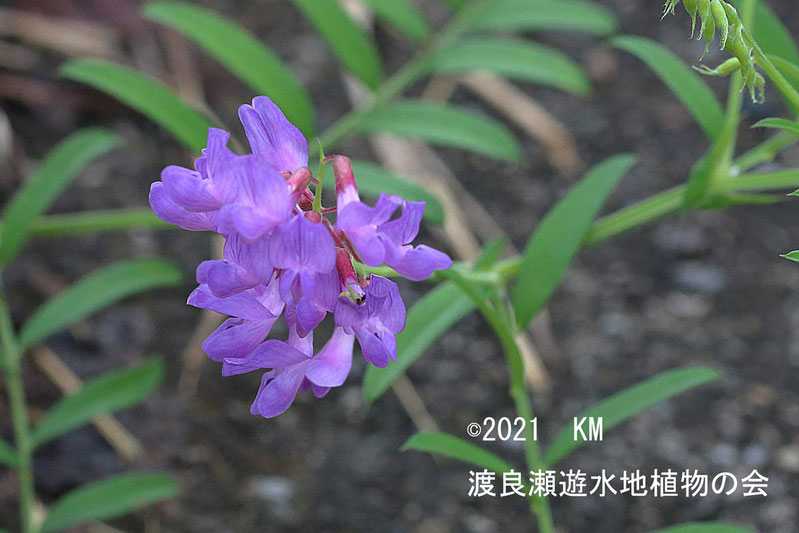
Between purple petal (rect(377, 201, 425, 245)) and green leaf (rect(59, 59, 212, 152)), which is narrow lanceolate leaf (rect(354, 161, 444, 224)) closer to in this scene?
green leaf (rect(59, 59, 212, 152))

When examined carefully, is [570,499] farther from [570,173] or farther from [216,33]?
[216,33]

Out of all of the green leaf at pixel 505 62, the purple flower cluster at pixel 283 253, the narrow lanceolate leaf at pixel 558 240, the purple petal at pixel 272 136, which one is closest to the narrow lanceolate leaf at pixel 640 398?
the narrow lanceolate leaf at pixel 558 240

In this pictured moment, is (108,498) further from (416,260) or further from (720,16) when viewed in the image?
(720,16)

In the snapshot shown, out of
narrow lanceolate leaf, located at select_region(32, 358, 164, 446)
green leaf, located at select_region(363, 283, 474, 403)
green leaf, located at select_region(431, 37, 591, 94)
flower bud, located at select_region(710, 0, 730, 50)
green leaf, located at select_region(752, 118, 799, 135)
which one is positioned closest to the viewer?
flower bud, located at select_region(710, 0, 730, 50)

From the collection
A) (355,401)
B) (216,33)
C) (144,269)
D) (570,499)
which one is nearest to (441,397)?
(355,401)

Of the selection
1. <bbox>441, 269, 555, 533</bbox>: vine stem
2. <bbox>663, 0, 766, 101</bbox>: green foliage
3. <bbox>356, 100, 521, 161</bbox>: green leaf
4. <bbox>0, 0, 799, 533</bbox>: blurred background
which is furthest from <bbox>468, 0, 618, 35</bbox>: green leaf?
<bbox>663, 0, 766, 101</bbox>: green foliage

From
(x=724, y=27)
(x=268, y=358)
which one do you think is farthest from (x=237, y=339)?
(x=724, y=27)
